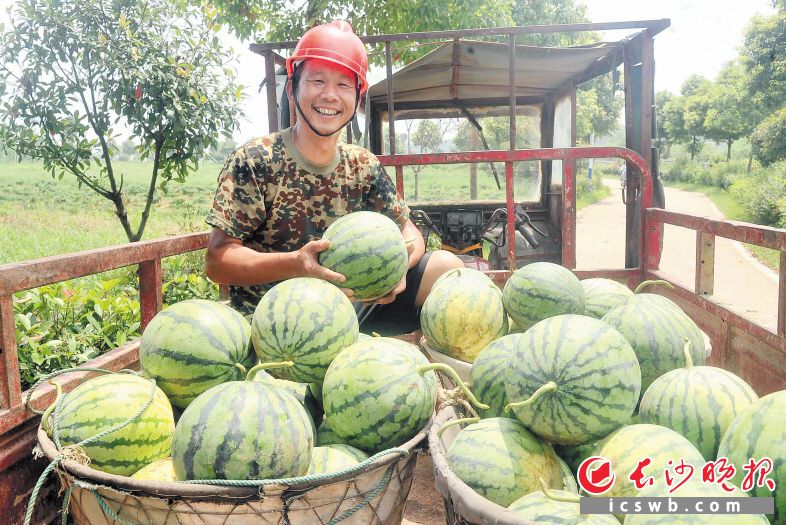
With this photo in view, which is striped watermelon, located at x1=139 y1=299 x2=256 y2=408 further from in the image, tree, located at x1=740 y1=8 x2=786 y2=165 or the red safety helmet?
tree, located at x1=740 y1=8 x2=786 y2=165

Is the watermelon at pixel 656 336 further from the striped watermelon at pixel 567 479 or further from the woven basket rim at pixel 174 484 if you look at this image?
the woven basket rim at pixel 174 484

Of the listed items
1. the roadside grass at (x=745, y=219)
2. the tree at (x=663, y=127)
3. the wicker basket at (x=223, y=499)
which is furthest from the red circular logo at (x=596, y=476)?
the tree at (x=663, y=127)

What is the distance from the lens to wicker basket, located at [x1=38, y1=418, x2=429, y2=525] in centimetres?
143

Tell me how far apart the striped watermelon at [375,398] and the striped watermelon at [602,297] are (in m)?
0.99

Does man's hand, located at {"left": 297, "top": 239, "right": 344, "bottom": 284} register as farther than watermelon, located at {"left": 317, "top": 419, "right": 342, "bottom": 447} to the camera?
Yes

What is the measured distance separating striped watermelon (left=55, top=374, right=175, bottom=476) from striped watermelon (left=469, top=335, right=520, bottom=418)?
3.15ft

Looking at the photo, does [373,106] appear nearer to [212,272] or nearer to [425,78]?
[425,78]

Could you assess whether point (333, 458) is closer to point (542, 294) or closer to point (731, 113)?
point (542, 294)

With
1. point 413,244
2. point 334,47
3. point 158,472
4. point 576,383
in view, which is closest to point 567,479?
point 576,383

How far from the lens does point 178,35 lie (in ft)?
23.0

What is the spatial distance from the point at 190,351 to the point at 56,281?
0.57 meters

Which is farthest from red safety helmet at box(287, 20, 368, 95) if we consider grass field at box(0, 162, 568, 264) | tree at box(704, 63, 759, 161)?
tree at box(704, 63, 759, 161)

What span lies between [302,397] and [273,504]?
1.97 feet

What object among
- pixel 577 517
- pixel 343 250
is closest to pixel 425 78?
pixel 343 250
